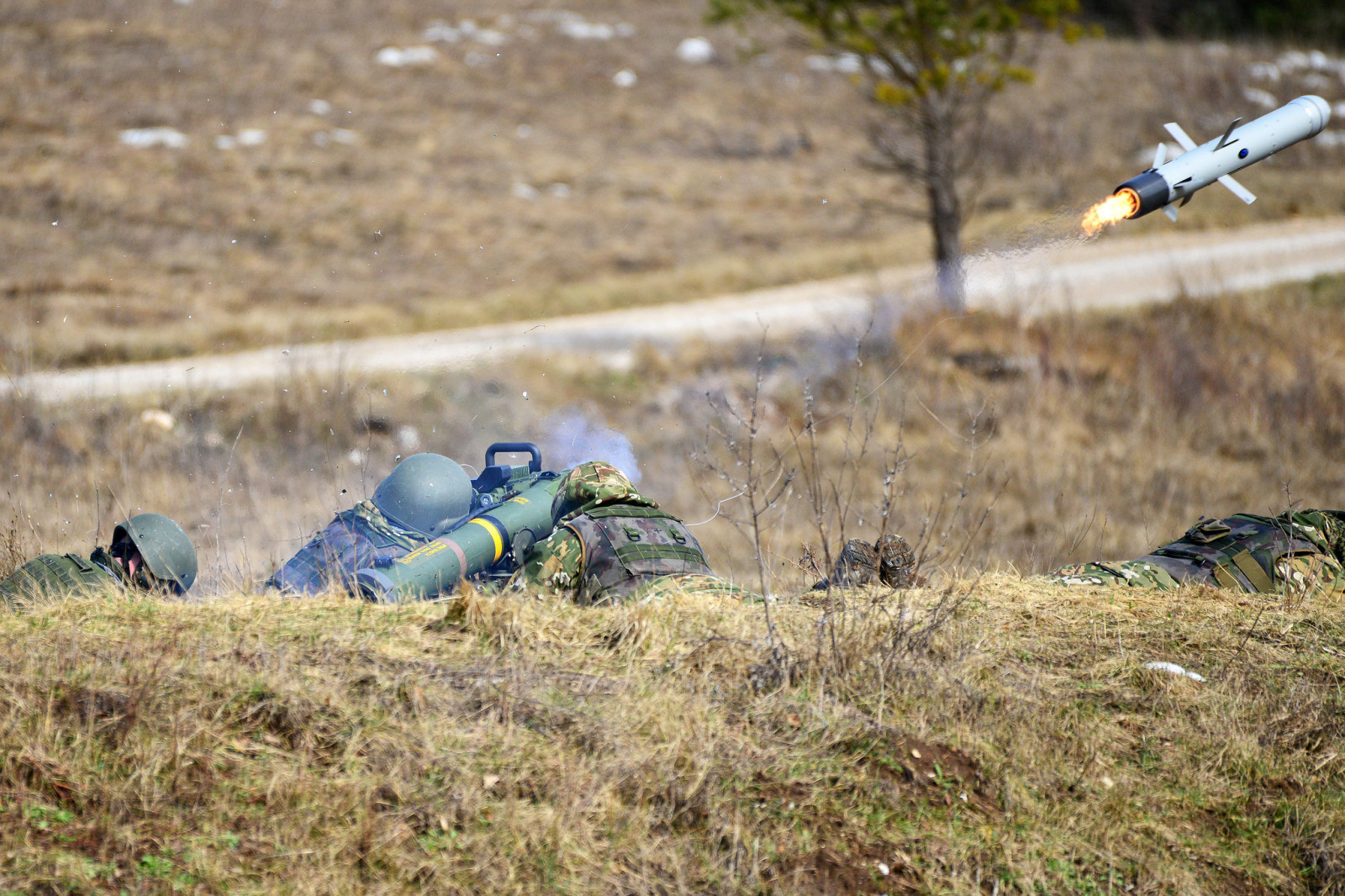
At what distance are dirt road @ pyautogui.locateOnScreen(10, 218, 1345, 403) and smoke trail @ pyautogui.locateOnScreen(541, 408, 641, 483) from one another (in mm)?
1632

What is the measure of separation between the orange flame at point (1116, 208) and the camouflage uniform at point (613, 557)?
330 centimetres

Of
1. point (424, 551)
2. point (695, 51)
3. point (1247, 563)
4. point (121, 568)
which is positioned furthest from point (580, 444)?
point (695, 51)

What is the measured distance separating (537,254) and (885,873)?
1886 cm

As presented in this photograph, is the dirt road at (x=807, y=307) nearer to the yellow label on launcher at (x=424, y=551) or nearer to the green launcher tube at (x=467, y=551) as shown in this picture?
the green launcher tube at (x=467, y=551)

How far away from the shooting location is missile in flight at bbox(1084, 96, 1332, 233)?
20.2 feet

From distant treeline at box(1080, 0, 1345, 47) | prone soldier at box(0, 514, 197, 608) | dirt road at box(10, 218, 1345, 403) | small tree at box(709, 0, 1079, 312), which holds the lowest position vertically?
prone soldier at box(0, 514, 197, 608)

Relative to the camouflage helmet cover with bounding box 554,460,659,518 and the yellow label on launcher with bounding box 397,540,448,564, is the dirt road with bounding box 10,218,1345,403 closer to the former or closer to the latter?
Result: the yellow label on launcher with bounding box 397,540,448,564

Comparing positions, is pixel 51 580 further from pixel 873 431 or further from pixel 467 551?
pixel 873 431

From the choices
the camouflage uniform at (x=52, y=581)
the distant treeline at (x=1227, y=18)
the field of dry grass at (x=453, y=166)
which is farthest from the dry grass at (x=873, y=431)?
the distant treeline at (x=1227, y=18)

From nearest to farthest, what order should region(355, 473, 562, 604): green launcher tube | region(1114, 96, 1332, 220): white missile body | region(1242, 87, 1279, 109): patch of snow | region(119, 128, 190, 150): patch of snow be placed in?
region(355, 473, 562, 604): green launcher tube, region(1114, 96, 1332, 220): white missile body, region(119, 128, 190, 150): patch of snow, region(1242, 87, 1279, 109): patch of snow

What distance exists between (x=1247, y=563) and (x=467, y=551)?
439cm

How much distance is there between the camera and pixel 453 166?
25.4 metres

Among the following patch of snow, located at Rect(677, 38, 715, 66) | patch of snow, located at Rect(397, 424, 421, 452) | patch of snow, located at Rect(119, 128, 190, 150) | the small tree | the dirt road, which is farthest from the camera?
patch of snow, located at Rect(677, 38, 715, 66)

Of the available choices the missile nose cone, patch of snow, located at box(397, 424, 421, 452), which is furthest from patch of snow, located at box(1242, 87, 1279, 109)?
patch of snow, located at box(397, 424, 421, 452)
